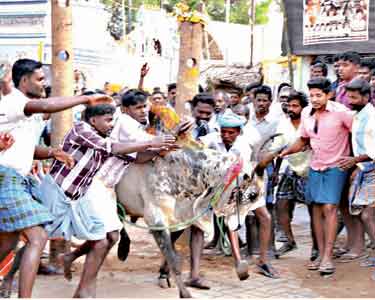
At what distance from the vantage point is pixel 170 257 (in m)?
5.24

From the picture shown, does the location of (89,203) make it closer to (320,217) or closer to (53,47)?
(53,47)

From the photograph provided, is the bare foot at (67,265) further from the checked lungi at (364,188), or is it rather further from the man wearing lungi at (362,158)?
the checked lungi at (364,188)

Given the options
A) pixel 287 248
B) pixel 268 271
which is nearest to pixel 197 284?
pixel 268 271

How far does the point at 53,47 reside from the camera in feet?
20.9

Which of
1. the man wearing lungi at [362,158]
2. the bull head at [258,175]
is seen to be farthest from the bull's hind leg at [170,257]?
the man wearing lungi at [362,158]

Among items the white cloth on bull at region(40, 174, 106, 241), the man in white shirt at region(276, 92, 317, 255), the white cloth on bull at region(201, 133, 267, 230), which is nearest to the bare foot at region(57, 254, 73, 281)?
the white cloth on bull at region(40, 174, 106, 241)

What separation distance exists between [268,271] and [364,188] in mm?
1101

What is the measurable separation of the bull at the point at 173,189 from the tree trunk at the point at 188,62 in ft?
5.67

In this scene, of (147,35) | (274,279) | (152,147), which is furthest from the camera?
(147,35)

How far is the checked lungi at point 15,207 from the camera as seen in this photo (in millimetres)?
4566

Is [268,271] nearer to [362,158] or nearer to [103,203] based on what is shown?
[362,158]

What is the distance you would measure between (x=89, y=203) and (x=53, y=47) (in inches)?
74.8

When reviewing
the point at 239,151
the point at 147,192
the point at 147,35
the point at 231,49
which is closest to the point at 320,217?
the point at 239,151

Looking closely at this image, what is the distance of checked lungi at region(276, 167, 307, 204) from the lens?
679 cm
